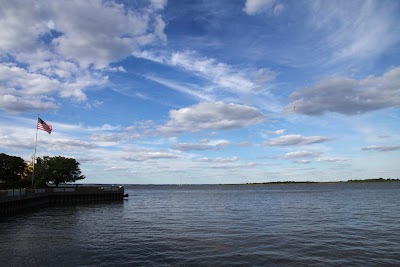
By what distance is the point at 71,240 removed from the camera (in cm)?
2875

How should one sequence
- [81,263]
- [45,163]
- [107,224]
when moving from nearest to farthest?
[81,263] < [107,224] < [45,163]

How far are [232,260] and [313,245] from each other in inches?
325

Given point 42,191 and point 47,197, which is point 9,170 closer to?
point 47,197

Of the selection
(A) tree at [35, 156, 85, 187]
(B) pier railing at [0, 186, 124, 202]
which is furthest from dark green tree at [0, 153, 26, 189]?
(A) tree at [35, 156, 85, 187]

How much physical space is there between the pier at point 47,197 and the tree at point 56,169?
784 inches

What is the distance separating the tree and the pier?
19922 millimetres

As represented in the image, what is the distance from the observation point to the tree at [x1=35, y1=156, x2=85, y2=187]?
3925 inches

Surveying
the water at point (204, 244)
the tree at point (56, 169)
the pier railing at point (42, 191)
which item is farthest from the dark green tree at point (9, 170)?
the water at point (204, 244)

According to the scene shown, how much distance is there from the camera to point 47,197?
71500 mm

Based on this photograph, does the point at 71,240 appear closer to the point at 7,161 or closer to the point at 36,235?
the point at 36,235

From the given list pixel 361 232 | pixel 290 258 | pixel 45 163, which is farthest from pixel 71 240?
pixel 45 163

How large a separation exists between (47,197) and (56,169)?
31037 millimetres

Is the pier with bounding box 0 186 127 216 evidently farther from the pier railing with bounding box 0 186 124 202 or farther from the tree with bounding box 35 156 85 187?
the tree with bounding box 35 156 85 187

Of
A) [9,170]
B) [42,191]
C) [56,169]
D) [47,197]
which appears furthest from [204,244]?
[56,169]
